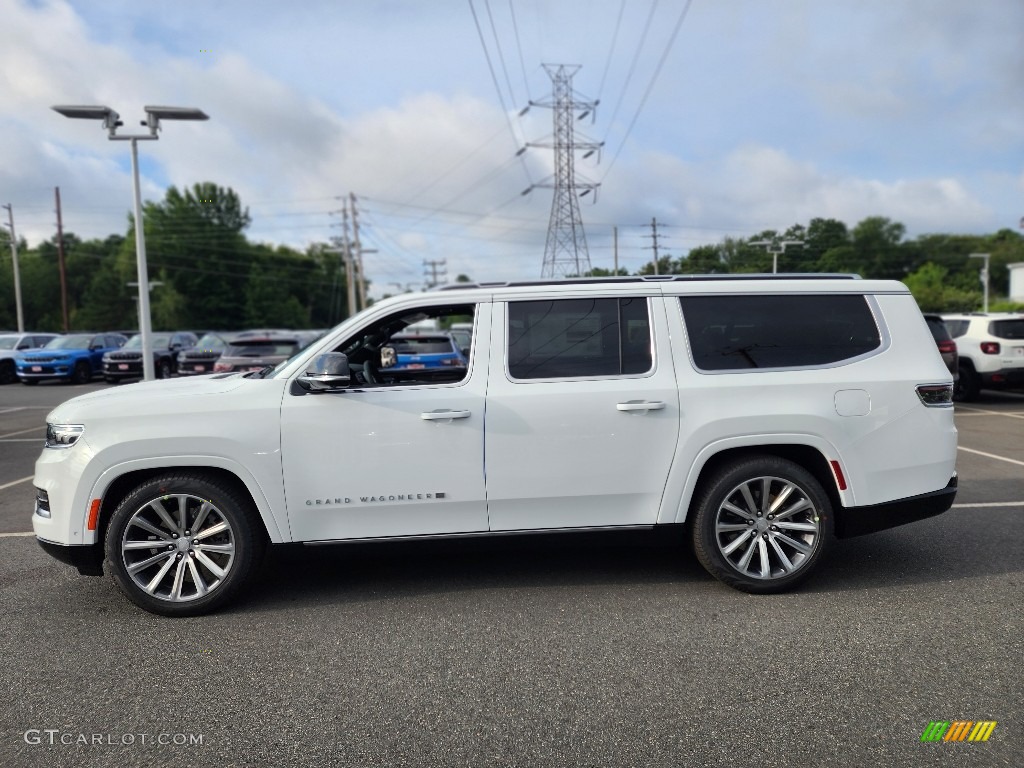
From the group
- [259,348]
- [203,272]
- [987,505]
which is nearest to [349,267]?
[203,272]

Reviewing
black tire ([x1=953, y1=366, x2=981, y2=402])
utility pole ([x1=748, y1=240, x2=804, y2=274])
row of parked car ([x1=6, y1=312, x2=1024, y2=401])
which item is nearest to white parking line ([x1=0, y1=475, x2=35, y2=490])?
row of parked car ([x1=6, y1=312, x2=1024, y2=401])

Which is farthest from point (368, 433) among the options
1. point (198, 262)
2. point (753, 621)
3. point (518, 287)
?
point (198, 262)

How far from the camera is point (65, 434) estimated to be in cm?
415

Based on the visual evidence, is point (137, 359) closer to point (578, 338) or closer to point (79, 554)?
point (79, 554)

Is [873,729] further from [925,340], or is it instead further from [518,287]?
[518,287]

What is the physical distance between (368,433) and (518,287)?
1226 millimetres

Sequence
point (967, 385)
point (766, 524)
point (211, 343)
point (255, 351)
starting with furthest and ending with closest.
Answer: point (211, 343)
point (255, 351)
point (967, 385)
point (766, 524)

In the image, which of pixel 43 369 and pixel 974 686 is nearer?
pixel 974 686

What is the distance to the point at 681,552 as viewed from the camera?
5266 mm

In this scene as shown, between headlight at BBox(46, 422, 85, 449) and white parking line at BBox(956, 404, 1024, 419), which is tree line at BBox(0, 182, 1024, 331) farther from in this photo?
headlight at BBox(46, 422, 85, 449)

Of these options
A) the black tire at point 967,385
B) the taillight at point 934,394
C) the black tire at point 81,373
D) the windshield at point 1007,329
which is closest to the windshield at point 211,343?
the black tire at point 81,373

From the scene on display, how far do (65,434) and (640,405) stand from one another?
10.6 ft

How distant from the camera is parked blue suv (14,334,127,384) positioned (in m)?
23.1

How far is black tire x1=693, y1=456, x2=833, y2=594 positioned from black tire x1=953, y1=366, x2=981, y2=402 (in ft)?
39.5
